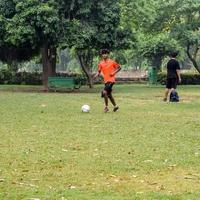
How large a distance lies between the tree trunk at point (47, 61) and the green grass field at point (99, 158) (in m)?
17.4

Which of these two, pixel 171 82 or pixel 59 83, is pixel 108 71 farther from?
pixel 59 83

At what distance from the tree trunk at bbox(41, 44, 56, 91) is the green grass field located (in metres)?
17.4

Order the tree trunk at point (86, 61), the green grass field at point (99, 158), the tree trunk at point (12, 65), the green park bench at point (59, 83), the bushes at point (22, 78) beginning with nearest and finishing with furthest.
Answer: the green grass field at point (99, 158)
the green park bench at point (59, 83)
the tree trunk at point (86, 61)
the tree trunk at point (12, 65)
the bushes at point (22, 78)

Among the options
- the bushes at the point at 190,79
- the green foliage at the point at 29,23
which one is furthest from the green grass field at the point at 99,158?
the bushes at the point at 190,79

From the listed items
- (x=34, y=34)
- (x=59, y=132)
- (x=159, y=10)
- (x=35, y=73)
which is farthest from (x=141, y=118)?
(x=35, y=73)

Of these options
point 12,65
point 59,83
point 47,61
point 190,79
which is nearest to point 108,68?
point 59,83

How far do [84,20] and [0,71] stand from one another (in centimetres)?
1555

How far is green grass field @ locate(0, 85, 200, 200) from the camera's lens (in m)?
6.48

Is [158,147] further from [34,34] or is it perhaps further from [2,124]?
[34,34]

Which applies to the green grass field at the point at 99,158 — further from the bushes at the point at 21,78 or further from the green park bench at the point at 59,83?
the bushes at the point at 21,78

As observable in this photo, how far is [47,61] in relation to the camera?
32812 millimetres

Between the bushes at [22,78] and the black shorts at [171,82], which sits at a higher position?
the black shorts at [171,82]

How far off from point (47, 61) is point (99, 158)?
2456 centimetres

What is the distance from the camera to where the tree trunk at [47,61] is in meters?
32.2
